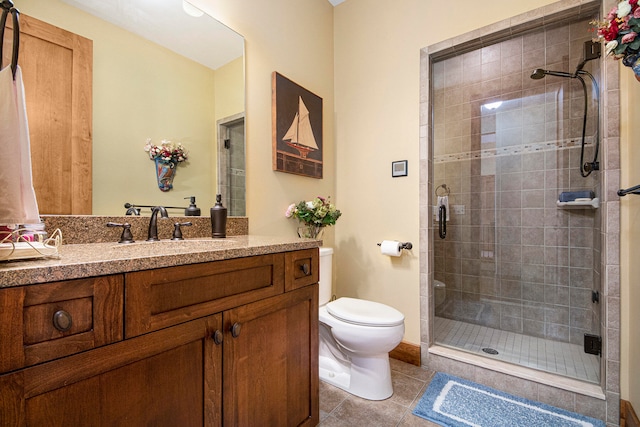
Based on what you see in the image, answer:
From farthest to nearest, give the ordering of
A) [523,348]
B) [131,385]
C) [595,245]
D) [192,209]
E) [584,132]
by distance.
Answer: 1. [523,348]
2. [584,132]
3. [595,245]
4. [192,209]
5. [131,385]

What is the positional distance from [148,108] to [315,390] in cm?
153

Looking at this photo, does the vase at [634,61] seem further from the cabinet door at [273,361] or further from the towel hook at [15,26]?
the towel hook at [15,26]

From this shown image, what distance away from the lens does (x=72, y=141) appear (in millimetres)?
1102

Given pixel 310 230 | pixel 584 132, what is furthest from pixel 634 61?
pixel 310 230

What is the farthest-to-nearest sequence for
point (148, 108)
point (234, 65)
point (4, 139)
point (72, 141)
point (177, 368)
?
1. point (234, 65)
2. point (148, 108)
3. point (72, 141)
4. point (177, 368)
5. point (4, 139)

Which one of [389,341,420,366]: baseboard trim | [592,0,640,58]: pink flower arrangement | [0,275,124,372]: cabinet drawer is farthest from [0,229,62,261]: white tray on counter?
[389,341,420,366]: baseboard trim

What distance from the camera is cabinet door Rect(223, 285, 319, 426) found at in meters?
0.95

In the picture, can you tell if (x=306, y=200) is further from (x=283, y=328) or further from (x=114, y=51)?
(x=114, y=51)

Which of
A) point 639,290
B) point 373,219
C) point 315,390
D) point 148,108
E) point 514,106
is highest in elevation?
point 514,106

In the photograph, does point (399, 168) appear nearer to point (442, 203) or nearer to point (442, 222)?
point (442, 203)

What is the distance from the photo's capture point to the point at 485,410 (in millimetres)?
1520

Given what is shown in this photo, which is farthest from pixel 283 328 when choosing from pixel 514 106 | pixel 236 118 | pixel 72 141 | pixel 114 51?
pixel 514 106

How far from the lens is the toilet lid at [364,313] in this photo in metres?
1.54

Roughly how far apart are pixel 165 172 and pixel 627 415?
2556 millimetres
